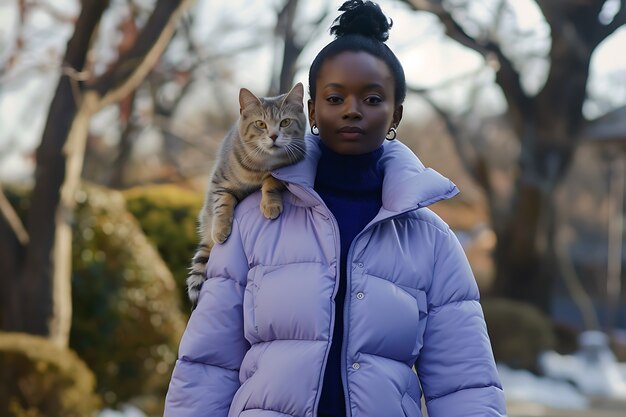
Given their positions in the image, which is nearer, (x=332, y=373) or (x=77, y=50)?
(x=332, y=373)

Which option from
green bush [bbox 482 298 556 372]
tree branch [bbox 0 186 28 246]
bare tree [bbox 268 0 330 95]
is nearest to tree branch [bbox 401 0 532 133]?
bare tree [bbox 268 0 330 95]

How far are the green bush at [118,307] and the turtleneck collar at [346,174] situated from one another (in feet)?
19.2

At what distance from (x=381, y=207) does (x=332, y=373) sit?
48 centimetres

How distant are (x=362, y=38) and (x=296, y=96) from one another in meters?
0.58

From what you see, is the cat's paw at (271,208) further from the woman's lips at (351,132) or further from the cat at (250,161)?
the woman's lips at (351,132)

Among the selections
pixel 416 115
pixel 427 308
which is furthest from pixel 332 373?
pixel 416 115

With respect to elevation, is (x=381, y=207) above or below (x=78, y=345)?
above

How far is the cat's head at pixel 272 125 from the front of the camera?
10.8 feet

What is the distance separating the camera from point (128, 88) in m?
7.94

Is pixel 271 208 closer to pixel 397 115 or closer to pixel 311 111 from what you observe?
pixel 311 111

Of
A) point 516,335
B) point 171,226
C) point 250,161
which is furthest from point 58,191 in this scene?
point 516,335

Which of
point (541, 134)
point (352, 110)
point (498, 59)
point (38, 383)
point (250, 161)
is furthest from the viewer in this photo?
point (541, 134)

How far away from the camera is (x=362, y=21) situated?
3041 millimetres

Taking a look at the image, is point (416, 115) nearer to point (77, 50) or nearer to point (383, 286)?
point (77, 50)
